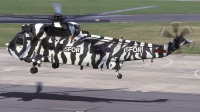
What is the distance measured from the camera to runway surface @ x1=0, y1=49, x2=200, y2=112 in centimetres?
4365

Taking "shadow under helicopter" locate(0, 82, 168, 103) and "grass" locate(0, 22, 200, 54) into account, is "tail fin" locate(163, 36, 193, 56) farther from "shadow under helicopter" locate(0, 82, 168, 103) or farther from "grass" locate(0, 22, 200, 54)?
"grass" locate(0, 22, 200, 54)

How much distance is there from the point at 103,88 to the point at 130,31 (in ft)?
132

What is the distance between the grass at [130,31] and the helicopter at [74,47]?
34.1 metres

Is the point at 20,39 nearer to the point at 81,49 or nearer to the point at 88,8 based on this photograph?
the point at 81,49

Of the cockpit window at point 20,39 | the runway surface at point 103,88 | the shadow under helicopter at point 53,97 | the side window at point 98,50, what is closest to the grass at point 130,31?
the runway surface at point 103,88

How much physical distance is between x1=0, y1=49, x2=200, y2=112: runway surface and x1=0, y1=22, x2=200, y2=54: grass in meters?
17.3

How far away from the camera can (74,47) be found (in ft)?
140

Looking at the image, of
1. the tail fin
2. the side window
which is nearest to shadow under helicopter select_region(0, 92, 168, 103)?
the side window

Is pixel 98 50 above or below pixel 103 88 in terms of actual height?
above

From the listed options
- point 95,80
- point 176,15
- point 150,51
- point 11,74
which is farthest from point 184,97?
point 176,15

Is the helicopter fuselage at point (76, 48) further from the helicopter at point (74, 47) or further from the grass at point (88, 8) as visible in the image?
the grass at point (88, 8)

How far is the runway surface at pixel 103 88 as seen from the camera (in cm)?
4365

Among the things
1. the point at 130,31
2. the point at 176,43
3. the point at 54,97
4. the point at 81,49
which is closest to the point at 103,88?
the point at 54,97

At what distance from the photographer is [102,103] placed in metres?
44.8
